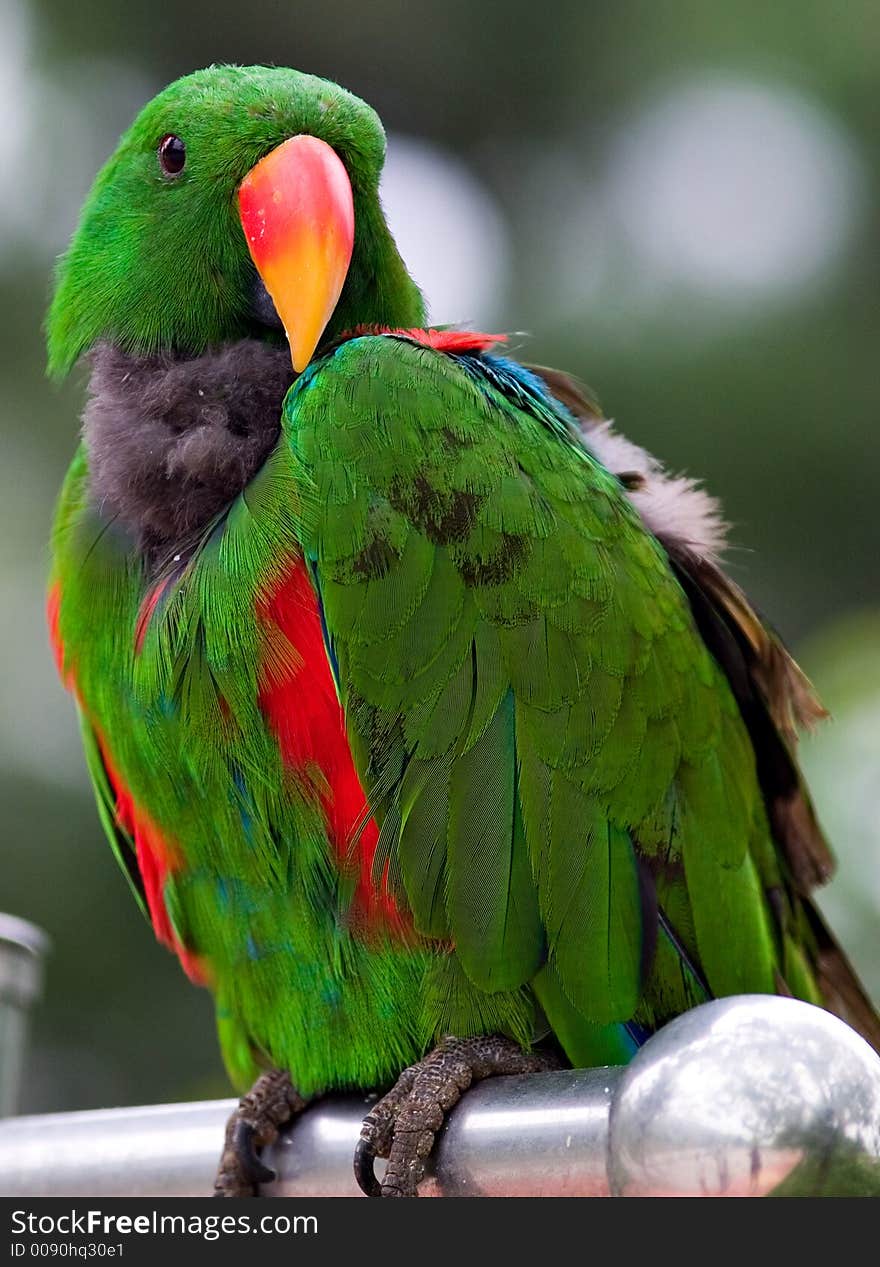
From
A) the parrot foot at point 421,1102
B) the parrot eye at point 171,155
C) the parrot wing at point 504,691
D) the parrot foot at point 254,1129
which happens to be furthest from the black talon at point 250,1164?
the parrot eye at point 171,155

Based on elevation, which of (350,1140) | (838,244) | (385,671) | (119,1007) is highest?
(838,244)

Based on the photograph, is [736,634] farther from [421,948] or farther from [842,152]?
[842,152]

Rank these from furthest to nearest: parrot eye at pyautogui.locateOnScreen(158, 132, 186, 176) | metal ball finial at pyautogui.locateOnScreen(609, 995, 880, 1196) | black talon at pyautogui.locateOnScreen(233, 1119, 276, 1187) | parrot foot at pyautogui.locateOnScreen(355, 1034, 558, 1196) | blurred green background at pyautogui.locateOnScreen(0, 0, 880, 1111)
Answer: blurred green background at pyautogui.locateOnScreen(0, 0, 880, 1111) < parrot eye at pyautogui.locateOnScreen(158, 132, 186, 176) < black talon at pyautogui.locateOnScreen(233, 1119, 276, 1187) < parrot foot at pyautogui.locateOnScreen(355, 1034, 558, 1196) < metal ball finial at pyautogui.locateOnScreen(609, 995, 880, 1196)

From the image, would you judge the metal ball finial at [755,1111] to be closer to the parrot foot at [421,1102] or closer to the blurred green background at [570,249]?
the parrot foot at [421,1102]

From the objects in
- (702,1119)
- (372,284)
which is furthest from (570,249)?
(702,1119)

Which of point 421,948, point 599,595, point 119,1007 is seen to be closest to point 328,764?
point 421,948

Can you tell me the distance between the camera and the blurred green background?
15.7 ft

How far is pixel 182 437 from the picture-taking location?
68.7 inches

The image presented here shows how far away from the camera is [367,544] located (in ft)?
5.10

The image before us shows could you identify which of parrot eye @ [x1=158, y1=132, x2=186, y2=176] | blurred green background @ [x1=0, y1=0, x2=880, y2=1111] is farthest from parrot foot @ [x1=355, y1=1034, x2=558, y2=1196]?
blurred green background @ [x1=0, y1=0, x2=880, y2=1111]

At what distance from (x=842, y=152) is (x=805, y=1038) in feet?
16.1

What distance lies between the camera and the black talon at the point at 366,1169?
149 cm

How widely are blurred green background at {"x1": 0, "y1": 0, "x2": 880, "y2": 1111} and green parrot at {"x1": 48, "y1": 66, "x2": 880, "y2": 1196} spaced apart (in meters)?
2.71

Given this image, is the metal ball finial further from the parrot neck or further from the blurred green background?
the blurred green background
